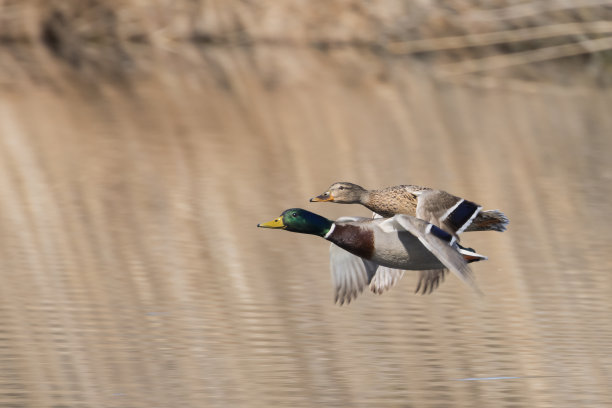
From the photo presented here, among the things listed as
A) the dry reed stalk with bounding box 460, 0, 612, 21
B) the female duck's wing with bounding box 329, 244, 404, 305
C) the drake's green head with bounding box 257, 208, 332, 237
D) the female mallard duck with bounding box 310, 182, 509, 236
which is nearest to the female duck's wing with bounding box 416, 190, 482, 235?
the female mallard duck with bounding box 310, 182, 509, 236

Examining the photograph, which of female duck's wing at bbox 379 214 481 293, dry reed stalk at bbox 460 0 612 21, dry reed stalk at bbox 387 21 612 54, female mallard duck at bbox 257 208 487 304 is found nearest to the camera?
female duck's wing at bbox 379 214 481 293

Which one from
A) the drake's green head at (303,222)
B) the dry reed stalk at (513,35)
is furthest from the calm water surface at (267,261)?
the dry reed stalk at (513,35)

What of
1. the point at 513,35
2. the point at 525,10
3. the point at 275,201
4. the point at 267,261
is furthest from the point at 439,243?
the point at 525,10

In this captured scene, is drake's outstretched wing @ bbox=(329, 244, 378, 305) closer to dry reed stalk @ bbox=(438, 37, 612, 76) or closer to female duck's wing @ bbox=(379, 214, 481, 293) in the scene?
female duck's wing @ bbox=(379, 214, 481, 293)

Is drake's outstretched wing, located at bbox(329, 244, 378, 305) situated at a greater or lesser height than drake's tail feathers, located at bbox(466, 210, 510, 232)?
lesser

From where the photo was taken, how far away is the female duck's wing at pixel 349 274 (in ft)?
20.7

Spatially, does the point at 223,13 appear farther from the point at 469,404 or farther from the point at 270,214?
the point at 469,404

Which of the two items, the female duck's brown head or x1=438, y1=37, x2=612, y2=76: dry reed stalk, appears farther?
x1=438, y1=37, x2=612, y2=76: dry reed stalk

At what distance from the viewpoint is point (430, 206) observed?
249 inches

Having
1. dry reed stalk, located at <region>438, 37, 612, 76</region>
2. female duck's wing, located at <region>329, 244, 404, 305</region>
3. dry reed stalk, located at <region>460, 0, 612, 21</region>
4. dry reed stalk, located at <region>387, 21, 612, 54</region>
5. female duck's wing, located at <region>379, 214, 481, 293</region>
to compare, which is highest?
dry reed stalk, located at <region>460, 0, 612, 21</region>

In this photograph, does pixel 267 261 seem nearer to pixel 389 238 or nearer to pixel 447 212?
pixel 447 212

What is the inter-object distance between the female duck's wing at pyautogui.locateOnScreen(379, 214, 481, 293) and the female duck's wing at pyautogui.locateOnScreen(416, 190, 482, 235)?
0.40 meters

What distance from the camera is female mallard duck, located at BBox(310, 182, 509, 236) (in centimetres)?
621

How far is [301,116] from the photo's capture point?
15.3 meters
